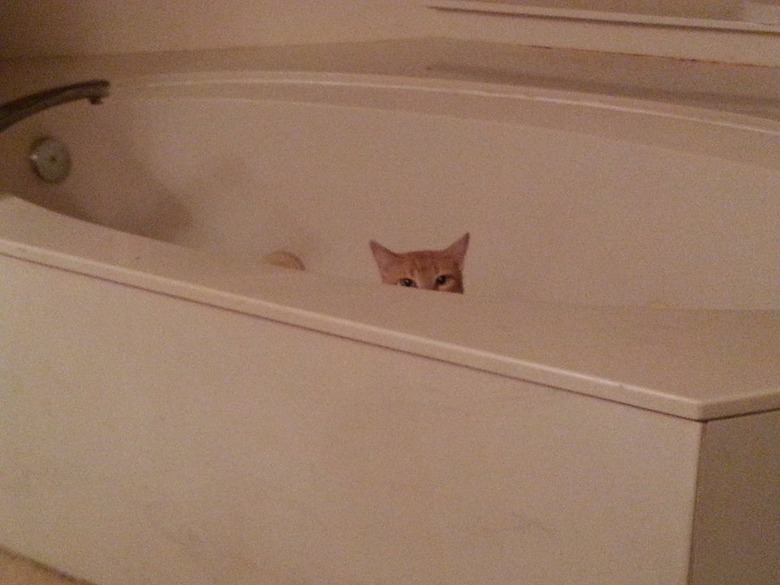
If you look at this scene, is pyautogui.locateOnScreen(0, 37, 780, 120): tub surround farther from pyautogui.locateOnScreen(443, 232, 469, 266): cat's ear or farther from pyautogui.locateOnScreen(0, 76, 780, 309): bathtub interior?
pyautogui.locateOnScreen(443, 232, 469, 266): cat's ear

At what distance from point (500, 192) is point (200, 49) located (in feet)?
2.31

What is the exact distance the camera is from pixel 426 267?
3.75 ft

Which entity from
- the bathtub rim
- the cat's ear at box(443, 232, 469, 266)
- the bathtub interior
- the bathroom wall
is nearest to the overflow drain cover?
the bathtub interior

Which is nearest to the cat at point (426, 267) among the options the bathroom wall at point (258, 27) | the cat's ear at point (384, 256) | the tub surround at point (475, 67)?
the cat's ear at point (384, 256)

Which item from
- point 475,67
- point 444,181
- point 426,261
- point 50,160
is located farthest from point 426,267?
point 50,160

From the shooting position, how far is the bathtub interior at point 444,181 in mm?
1107

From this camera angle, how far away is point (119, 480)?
0.89 m

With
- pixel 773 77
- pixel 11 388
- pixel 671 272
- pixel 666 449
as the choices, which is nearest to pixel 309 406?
pixel 666 449

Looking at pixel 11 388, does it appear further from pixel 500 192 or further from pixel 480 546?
pixel 500 192

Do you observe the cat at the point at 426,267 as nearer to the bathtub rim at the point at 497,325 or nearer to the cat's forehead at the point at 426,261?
the cat's forehead at the point at 426,261

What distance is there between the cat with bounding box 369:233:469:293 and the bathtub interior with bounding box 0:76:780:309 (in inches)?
3.5

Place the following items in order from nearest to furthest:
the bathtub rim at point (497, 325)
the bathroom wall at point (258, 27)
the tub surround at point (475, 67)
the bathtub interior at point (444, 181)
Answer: the bathtub rim at point (497, 325) < the bathtub interior at point (444, 181) < the tub surround at point (475, 67) < the bathroom wall at point (258, 27)

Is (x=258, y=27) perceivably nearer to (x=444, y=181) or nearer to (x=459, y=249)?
(x=444, y=181)

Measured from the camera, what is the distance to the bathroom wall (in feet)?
4.82
